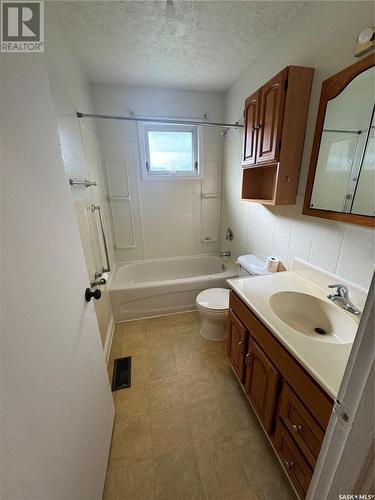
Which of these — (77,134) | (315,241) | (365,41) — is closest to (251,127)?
(365,41)

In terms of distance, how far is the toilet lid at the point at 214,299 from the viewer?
1.87 meters

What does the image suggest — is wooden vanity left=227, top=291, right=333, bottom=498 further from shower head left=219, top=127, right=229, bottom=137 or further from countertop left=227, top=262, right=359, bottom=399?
shower head left=219, top=127, right=229, bottom=137

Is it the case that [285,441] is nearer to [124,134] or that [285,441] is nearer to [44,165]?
[44,165]

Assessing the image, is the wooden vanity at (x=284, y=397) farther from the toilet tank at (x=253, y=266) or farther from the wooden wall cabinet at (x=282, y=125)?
the wooden wall cabinet at (x=282, y=125)

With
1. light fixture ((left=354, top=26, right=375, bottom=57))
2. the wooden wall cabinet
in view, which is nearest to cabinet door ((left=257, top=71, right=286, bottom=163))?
the wooden wall cabinet

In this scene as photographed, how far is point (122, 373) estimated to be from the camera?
1.68 metres

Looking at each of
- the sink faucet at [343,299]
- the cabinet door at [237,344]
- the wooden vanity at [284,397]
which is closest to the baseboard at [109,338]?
the cabinet door at [237,344]

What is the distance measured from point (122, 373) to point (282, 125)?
2.23 meters

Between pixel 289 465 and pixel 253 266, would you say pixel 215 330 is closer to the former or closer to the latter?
pixel 253 266

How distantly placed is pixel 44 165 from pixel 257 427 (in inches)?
72.5

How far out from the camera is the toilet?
1.82 meters

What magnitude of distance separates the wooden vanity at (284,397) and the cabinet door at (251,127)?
1156mm

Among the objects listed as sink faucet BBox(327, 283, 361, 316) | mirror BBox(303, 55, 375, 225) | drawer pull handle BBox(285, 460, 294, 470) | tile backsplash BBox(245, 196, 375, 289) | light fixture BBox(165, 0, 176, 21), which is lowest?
drawer pull handle BBox(285, 460, 294, 470)

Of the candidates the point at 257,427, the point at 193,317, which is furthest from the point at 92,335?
the point at 193,317
